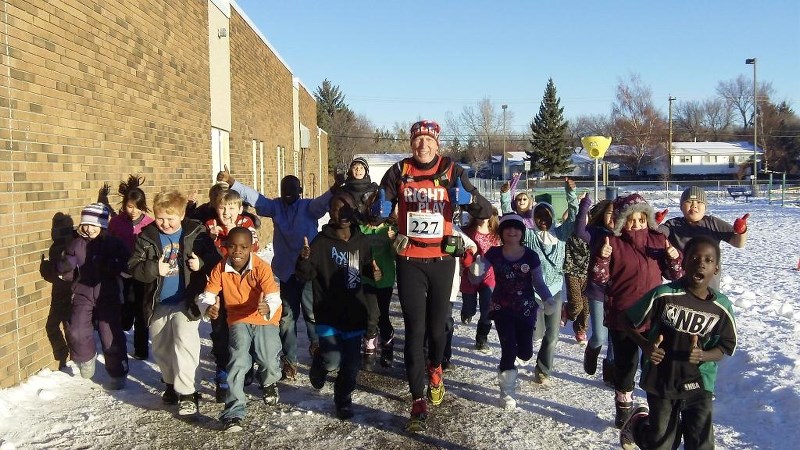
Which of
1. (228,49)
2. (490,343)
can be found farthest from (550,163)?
(490,343)

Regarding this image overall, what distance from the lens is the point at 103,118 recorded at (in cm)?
655

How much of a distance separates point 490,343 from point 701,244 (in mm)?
3849

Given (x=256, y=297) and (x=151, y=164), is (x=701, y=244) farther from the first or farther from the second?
(x=151, y=164)

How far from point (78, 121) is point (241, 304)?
112 inches

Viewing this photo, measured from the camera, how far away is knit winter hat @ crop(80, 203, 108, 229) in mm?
5297

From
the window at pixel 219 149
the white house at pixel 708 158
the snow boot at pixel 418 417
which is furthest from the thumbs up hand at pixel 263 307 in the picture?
the white house at pixel 708 158

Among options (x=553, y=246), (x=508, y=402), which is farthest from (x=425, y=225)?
(x=553, y=246)

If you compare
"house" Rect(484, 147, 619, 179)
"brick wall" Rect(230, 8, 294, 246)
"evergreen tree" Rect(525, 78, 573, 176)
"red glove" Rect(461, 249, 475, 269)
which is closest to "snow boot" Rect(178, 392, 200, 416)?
"red glove" Rect(461, 249, 475, 269)

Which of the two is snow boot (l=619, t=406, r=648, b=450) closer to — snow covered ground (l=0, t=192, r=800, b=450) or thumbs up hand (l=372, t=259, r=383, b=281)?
snow covered ground (l=0, t=192, r=800, b=450)

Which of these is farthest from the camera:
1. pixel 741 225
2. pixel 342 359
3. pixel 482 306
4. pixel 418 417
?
pixel 482 306

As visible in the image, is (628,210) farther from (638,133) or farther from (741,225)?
(638,133)

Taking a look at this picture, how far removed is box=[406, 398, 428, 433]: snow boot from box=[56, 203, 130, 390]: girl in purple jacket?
2.59m

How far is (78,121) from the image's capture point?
19.8 feet

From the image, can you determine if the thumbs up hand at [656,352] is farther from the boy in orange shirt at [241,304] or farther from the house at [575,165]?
the house at [575,165]
